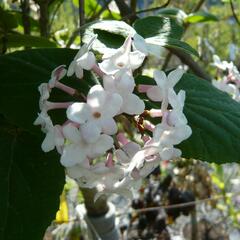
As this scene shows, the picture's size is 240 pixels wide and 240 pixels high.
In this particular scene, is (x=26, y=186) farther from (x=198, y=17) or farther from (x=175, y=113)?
(x=198, y=17)

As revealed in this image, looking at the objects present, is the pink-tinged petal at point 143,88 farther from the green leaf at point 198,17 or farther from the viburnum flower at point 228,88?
the green leaf at point 198,17

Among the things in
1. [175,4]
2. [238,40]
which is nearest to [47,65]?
[175,4]

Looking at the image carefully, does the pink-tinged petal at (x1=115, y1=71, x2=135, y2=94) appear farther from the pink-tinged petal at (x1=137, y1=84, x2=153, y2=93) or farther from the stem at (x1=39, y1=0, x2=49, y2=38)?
the stem at (x1=39, y1=0, x2=49, y2=38)

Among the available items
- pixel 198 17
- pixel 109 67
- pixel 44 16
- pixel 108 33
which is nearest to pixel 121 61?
pixel 109 67

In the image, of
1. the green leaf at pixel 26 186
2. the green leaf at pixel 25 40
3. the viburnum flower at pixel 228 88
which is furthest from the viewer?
the viburnum flower at pixel 228 88

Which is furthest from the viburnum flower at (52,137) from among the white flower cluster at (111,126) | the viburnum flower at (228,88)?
the viburnum flower at (228,88)
